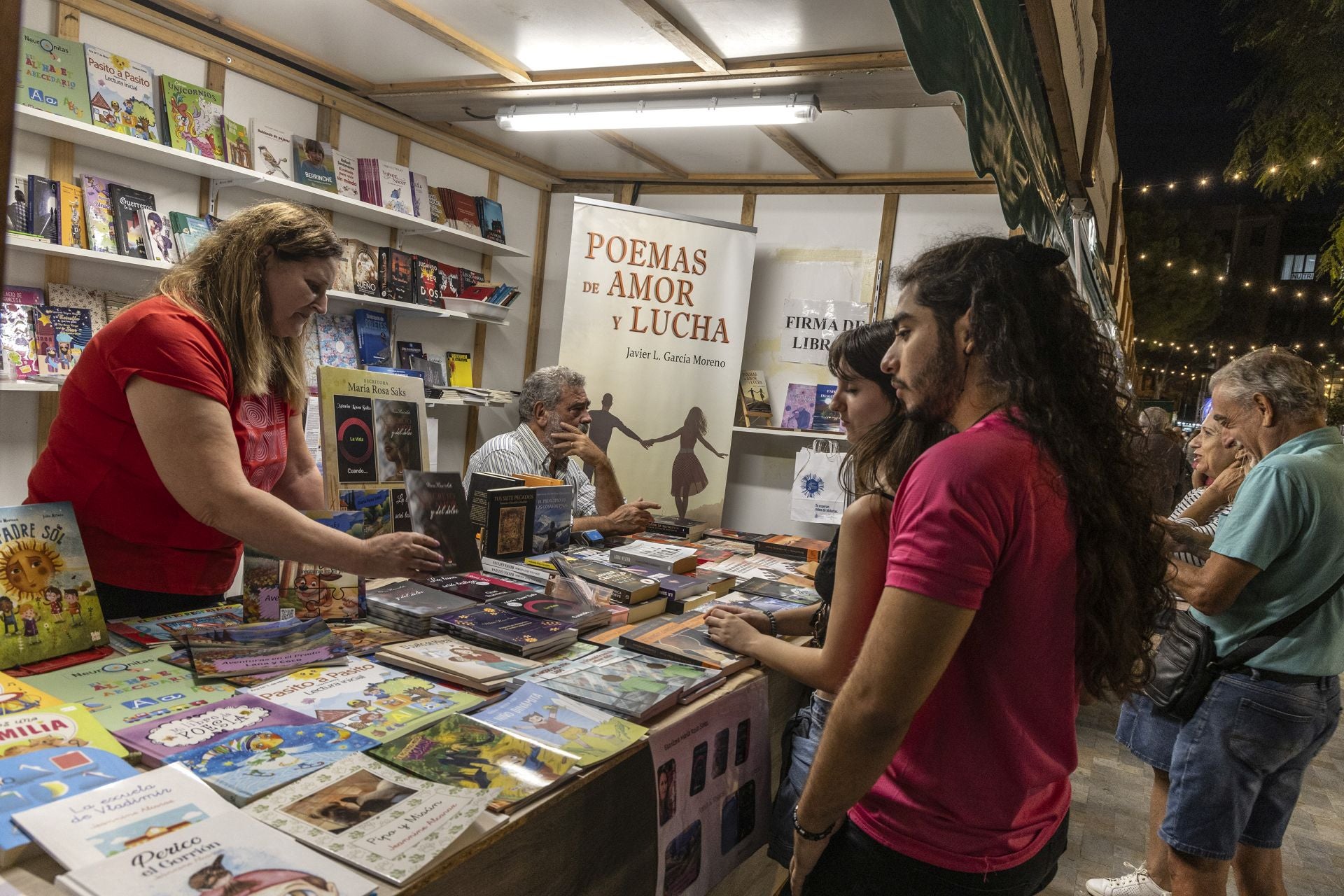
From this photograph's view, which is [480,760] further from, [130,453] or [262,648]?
[130,453]

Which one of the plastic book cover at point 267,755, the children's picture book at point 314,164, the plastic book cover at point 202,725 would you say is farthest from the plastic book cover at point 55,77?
the plastic book cover at point 267,755

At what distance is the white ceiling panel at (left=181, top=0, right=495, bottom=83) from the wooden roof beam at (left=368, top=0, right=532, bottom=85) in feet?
0.18

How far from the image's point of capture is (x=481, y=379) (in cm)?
577

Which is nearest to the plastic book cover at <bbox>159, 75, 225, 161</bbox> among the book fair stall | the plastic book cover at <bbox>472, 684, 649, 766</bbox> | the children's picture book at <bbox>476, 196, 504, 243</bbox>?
the book fair stall

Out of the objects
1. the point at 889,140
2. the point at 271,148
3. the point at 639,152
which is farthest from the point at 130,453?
the point at 639,152

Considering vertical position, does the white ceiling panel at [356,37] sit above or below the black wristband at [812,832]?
above

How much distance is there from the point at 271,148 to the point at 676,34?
7.16 feet

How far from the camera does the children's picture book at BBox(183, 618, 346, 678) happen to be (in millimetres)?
1422

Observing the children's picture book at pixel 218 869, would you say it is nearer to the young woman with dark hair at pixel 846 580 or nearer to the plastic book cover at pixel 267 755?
the plastic book cover at pixel 267 755

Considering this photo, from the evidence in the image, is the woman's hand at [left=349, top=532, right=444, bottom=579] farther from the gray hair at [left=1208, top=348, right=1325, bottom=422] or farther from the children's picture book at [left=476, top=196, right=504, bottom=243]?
the children's picture book at [left=476, top=196, right=504, bottom=243]

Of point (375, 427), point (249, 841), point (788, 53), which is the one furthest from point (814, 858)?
point (788, 53)

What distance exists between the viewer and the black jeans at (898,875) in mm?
1177

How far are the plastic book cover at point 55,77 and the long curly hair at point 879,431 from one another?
323 centimetres

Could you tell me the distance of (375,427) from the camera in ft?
6.19
